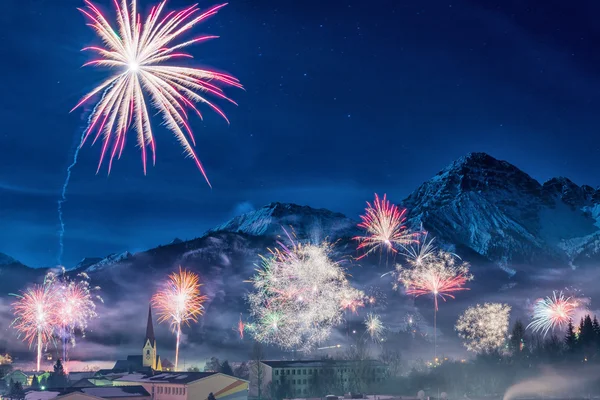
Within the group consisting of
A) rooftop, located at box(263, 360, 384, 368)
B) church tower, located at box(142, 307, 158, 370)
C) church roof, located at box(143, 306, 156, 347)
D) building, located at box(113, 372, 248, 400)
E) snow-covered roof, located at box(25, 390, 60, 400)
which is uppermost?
church roof, located at box(143, 306, 156, 347)

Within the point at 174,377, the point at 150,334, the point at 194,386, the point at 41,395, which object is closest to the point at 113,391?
the point at 174,377

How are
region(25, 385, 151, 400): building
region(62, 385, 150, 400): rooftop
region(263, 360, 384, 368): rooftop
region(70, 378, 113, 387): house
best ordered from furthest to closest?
region(263, 360, 384, 368): rooftop, region(70, 378, 113, 387): house, region(62, 385, 150, 400): rooftop, region(25, 385, 151, 400): building

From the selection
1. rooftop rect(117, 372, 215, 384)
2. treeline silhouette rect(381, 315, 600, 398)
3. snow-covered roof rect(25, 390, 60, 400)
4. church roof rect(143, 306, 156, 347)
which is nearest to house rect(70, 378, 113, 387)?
rooftop rect(117, 372, 215, 384)

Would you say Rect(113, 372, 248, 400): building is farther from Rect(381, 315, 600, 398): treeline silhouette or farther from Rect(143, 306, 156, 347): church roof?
Rect(143, 306, 156, 347): church roof

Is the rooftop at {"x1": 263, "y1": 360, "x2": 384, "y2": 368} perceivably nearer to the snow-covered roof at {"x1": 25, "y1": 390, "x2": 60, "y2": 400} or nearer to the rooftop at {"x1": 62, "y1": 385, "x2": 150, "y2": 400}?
the rooftop at {"x1": 62, "y1": 385, "x2": 150, "y2": 400}

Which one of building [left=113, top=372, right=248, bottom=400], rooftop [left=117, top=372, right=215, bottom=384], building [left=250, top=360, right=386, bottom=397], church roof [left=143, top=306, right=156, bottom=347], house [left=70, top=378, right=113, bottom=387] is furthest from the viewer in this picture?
church roof [left=143, top=306, right=156, bottom=347]

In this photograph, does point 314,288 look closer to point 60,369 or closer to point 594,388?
point 60,369

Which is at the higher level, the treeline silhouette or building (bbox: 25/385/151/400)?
the treeline silhouette

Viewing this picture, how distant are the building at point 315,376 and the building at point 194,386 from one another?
106 feet

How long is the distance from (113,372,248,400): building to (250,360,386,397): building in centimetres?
3229

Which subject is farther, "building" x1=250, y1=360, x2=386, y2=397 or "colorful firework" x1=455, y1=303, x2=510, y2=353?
"building" x1=250, y1=360, x2=386, y2=397

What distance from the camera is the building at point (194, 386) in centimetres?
12250

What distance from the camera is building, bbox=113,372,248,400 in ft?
402

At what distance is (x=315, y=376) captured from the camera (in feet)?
555
